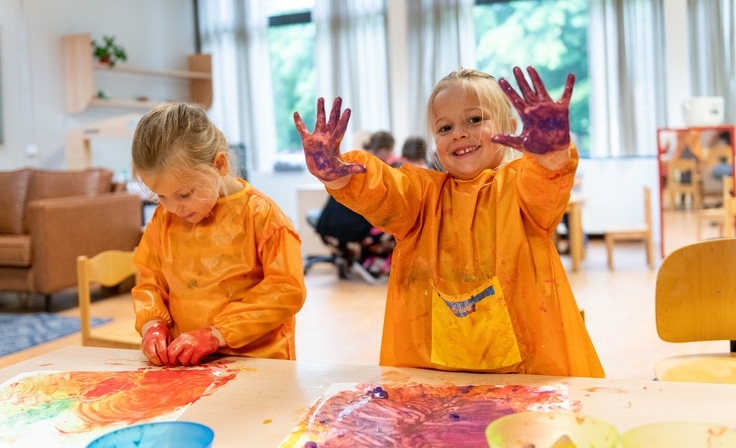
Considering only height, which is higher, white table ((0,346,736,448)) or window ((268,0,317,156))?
window ((268,0,317,156))

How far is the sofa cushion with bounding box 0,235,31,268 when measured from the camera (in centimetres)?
453

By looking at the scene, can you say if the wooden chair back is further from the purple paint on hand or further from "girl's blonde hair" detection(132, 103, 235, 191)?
"girl's blonde hair" detection(132, 103, 235, 191)

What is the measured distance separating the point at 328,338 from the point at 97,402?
252 centimetres

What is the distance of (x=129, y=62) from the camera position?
7.19 m

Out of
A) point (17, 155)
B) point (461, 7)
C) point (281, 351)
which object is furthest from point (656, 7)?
point (281, 351)

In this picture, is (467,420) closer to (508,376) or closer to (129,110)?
(508,376)

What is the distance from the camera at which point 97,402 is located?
1.15 m

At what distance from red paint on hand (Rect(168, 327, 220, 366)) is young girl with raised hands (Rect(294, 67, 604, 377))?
32 centimetres

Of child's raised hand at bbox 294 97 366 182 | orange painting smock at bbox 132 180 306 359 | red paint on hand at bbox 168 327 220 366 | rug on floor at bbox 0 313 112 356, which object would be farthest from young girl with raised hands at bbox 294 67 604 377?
rug on floor at bbox 0 313 112 356

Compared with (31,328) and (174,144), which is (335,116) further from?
(31,328)

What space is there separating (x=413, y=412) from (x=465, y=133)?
21.1 inches

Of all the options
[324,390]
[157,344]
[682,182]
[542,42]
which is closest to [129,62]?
[542,42]

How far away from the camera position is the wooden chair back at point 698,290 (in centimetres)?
165

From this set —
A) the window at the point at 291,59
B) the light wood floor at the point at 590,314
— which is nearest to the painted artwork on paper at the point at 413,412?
the light wood floor at the point at 590,314
